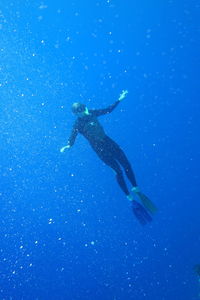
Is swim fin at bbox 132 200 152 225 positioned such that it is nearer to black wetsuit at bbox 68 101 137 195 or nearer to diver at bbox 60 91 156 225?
diver at bbox 60 91 156 225

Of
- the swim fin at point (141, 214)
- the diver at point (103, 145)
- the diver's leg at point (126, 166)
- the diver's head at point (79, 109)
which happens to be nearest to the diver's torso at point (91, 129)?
the diver at point (103, 145)

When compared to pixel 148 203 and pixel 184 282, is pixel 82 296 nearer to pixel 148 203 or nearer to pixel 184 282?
pixel 184 282

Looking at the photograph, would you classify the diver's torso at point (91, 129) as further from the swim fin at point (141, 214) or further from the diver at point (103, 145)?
the swim fin at point (141, 214)

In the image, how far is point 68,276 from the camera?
42.5 m

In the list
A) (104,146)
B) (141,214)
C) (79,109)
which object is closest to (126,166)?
(104,146)

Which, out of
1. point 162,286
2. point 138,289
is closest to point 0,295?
point 138,289

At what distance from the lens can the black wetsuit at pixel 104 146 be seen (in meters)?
7.44

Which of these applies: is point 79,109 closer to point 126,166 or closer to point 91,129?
point 91,129

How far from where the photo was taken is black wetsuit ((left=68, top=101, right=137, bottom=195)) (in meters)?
7.44

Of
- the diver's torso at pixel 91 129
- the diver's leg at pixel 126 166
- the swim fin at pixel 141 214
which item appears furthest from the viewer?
the diver's torso at pixel 91 129

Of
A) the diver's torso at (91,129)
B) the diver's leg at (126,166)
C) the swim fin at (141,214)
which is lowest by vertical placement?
the swim fin at (141,214)

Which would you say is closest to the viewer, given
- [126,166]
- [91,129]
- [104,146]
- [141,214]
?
[141,214]

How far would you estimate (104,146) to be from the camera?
7.56 meters

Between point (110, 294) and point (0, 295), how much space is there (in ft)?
62.0
